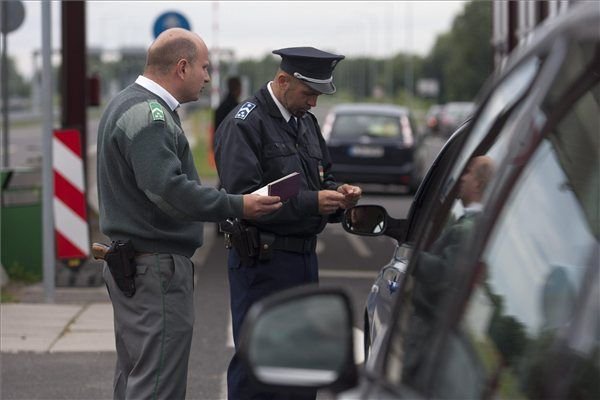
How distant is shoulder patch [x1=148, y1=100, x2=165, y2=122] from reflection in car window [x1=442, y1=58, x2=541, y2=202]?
7.48ft

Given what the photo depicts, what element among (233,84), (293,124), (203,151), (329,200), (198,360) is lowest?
(203,151)

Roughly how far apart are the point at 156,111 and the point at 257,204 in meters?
0.50

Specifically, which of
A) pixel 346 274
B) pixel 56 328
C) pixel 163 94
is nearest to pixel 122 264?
pixel 163 94

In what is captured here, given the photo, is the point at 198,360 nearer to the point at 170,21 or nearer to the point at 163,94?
the point at 163,94

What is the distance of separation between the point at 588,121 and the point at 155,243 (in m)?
2.80

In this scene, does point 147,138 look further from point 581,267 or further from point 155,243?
point 581,267

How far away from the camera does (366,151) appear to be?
23.9 metres

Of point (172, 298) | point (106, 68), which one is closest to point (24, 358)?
point (172, 298)

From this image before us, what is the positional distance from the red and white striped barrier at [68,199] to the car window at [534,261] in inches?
368

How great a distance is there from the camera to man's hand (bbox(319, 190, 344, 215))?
587cm

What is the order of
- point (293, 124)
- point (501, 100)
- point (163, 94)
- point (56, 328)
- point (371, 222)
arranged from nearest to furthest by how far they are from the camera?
point (501, 100) → point (163, 94) → point (371, 222) → point (293, 124) → point (56, 328)

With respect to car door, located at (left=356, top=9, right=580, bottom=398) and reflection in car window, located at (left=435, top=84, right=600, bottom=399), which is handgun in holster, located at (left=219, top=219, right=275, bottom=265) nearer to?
car door, located at (left=356, top=9, right=580, bottom=398)

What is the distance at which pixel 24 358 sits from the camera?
9.10 meters

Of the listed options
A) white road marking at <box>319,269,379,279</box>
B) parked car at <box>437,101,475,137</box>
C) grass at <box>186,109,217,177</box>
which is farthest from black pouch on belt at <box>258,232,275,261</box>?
parked car at <box>437,101,475,137</box>
